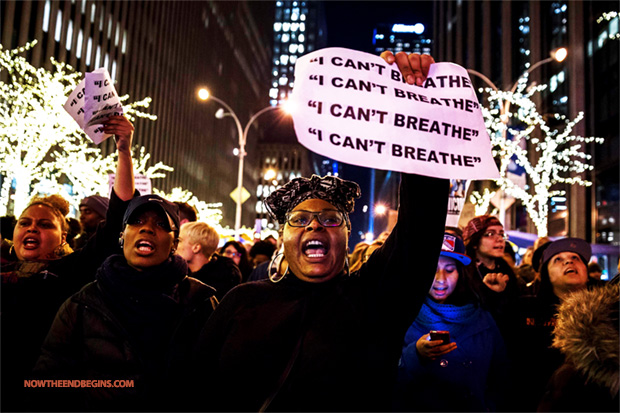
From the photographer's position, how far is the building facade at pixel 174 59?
39.4 metres

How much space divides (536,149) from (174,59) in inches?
2013

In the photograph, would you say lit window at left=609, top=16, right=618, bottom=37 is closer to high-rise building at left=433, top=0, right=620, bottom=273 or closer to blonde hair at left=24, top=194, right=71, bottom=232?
high-rise building at left=433, top=0, right=620, bottom=273

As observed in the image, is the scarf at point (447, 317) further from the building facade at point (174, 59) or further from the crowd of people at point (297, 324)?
the building facade at point (174, 59)

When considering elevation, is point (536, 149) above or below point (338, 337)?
above

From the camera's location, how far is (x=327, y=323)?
243cm

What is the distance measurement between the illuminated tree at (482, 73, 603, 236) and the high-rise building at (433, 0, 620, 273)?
99 cm

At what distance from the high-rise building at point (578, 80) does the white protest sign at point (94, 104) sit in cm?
2424

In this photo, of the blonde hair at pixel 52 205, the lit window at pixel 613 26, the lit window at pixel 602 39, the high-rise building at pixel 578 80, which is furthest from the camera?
the lit window at pixel 602 39

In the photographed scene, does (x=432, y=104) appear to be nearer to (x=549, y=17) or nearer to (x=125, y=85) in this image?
(x=549, y=17)

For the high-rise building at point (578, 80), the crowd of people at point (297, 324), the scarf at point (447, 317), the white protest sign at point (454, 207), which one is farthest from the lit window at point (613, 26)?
the scarf at point (447, 317)

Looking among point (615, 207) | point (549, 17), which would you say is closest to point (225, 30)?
point (549, 17)

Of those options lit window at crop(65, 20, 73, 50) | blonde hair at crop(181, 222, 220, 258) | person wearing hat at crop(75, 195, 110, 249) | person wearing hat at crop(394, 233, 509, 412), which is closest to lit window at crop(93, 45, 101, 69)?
lit window at crop(65, 20, 73, 50)

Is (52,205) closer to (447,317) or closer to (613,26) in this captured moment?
(447,317)

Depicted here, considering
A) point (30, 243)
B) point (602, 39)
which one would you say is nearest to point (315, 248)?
point (30, 243)
